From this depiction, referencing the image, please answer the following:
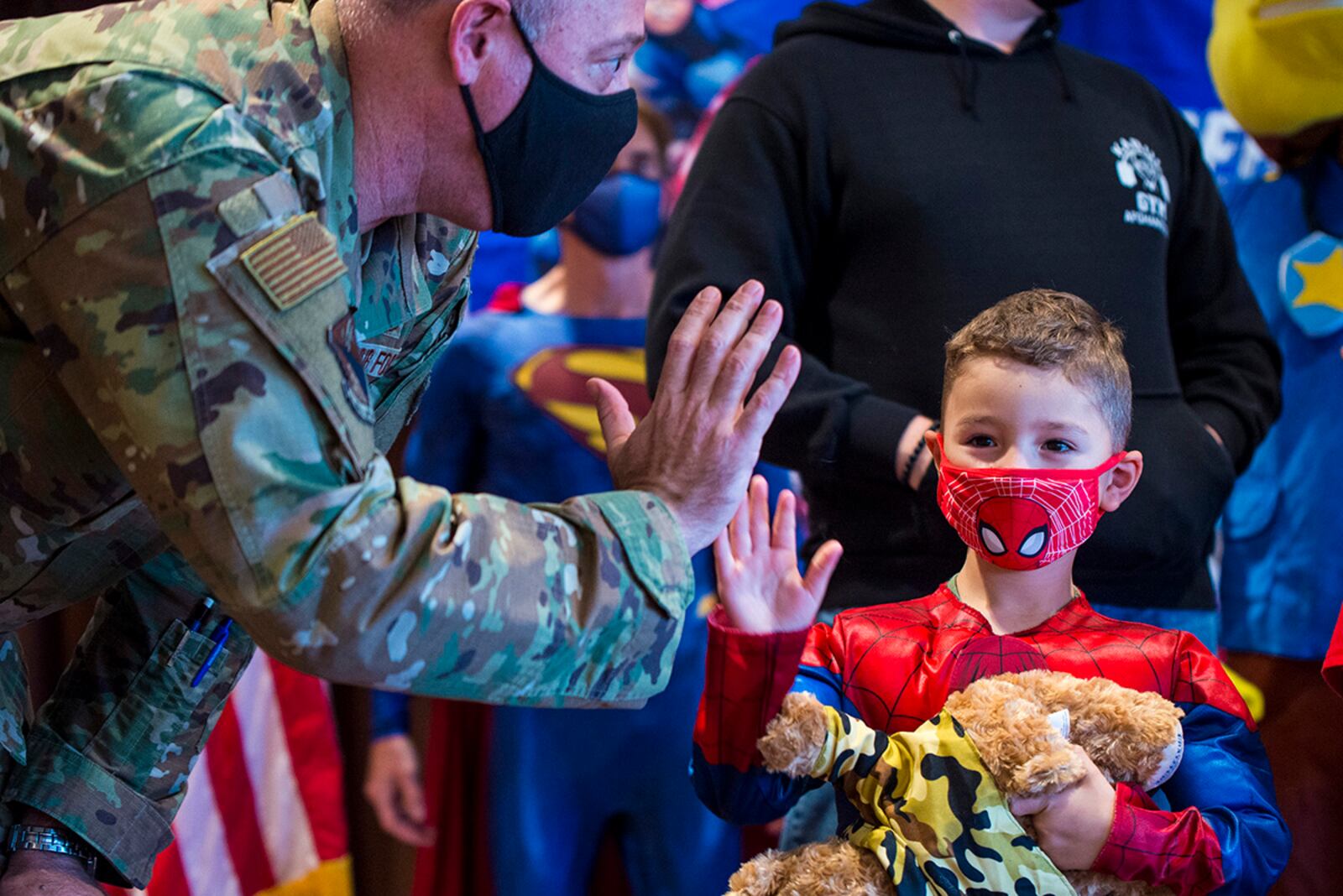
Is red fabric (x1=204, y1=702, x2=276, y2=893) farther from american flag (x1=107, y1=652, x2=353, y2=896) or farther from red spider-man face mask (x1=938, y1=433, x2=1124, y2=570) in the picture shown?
red spider-man face mask (x1=938, y1=433, x2=1124, y2=570)

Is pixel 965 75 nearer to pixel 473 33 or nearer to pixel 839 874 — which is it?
pixel 473 33

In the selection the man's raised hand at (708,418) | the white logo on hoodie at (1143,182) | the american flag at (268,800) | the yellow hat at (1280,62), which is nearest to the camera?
the man's raised hand at (708,418)

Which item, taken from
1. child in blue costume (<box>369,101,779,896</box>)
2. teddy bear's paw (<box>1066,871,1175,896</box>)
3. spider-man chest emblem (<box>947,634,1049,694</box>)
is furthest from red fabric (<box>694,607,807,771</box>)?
child in blue costume (<box>369,101,779,896</box>)

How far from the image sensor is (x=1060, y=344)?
A: 1.58 m

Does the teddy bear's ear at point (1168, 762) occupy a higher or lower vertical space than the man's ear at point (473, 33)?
lower

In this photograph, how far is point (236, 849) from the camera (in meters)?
2.79

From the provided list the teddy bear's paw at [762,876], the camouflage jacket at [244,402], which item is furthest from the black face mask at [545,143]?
the teddy bear's paw at [762,876]

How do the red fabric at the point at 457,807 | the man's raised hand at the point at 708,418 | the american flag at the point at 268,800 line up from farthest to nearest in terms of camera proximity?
the red fabric at the point at 457,807, the american flag at the point at 268,800, the man's raised hand at the point at 708,418

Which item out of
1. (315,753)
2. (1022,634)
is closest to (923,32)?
(1022,634)

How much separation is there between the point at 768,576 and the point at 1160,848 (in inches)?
18.0

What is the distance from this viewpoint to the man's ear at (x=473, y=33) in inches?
55.9

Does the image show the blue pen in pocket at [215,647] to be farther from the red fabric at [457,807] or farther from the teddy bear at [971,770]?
the red fabric at [457,807]

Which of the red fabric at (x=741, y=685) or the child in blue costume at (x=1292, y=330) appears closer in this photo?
the red fabric at (x=741, y=685)

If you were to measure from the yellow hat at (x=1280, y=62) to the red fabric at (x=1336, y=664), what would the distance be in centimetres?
120
